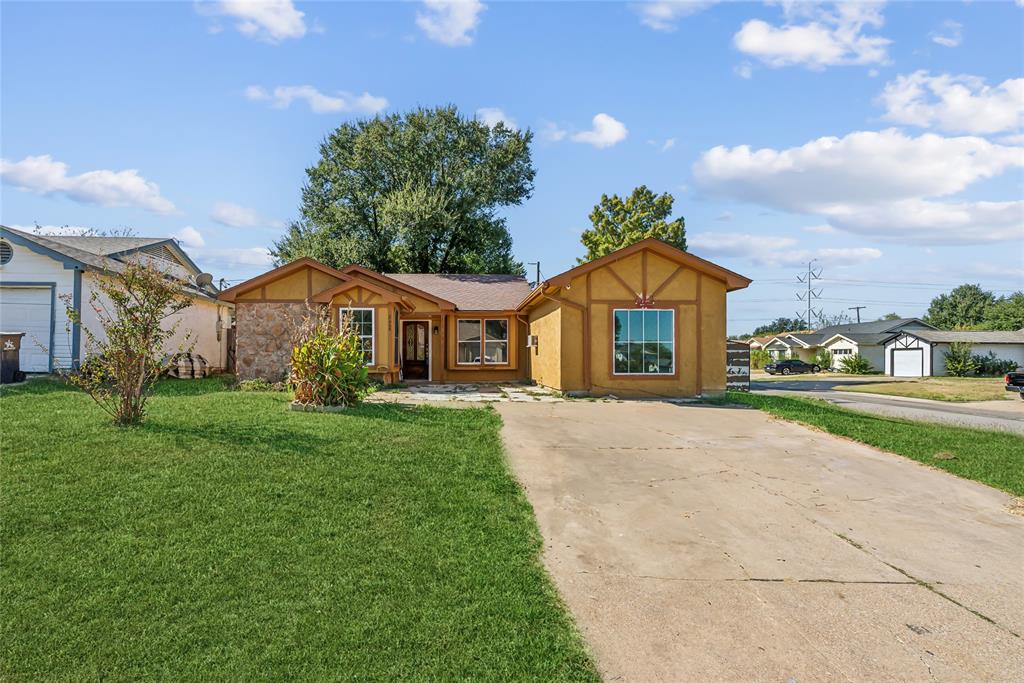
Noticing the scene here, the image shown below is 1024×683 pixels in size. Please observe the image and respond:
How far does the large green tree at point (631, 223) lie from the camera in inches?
1398

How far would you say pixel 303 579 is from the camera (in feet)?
13.6

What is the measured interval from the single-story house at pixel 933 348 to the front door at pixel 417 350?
37.8m

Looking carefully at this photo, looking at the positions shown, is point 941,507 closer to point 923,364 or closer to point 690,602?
point 690,602

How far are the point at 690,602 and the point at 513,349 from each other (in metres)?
15.8

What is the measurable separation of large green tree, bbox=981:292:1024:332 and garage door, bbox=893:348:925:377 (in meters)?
24.8

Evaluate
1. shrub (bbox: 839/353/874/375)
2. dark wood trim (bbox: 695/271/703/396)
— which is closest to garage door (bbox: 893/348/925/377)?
shrub (bbox: 839/353/874/375)

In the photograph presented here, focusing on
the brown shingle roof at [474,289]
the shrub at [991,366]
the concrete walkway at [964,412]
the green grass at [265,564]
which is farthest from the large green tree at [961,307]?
the green grass at [265,564]

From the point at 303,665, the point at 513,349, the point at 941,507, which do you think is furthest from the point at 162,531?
the point at 513,349

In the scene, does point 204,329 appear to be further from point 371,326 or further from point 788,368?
point 788,368

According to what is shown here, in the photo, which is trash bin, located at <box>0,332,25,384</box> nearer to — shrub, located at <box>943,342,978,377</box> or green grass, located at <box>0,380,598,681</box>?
green grass, located at <box>0,380,598,681</box>

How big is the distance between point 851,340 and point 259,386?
159 feet

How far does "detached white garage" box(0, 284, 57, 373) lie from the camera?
15.3 metres

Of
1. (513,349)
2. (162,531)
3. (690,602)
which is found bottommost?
(690,602)

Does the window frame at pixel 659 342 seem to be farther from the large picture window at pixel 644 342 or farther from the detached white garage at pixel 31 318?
the detached white garage at pixel 31 318
